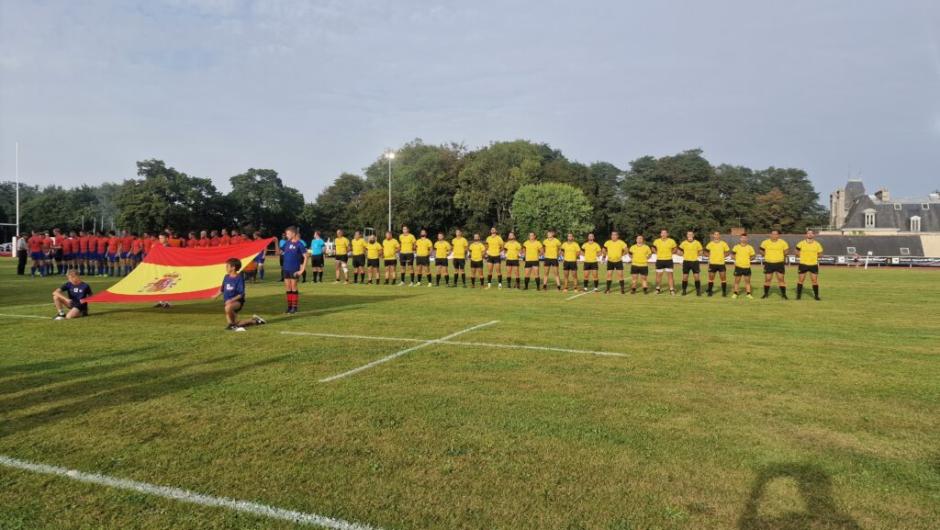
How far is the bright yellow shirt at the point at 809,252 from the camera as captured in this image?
700 inches

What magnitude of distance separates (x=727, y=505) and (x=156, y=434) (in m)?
4.67

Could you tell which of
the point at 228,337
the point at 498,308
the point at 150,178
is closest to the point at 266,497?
the point at 228,337

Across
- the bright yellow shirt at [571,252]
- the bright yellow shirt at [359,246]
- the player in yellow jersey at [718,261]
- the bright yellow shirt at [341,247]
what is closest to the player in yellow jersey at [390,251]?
the bright yellow shirt at [359,246]

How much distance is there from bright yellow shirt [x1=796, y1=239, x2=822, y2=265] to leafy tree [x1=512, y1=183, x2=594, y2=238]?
4561cm

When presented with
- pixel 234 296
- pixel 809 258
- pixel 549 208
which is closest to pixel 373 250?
pixel 234 296

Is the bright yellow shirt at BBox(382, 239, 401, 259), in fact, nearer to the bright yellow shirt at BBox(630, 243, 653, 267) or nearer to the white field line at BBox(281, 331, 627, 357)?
the bright yellow shirt at BBox(630, 243, 653, 267)

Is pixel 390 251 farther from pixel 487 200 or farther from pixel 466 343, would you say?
pixel 487 200

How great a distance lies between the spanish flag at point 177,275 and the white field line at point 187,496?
26.9ft

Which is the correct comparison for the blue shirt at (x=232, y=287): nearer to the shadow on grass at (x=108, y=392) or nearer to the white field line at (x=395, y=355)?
the shadow on grass at (x=108, y=392)

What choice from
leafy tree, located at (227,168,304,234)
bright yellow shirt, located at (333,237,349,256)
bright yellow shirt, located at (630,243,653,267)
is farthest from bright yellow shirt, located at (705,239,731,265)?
leafy tree, located at (227,168,304,234)

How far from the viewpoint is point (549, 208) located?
6500cm

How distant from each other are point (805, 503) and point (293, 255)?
11.9m

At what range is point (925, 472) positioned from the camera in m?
4.30

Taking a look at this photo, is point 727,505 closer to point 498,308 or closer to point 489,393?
point 489,393
